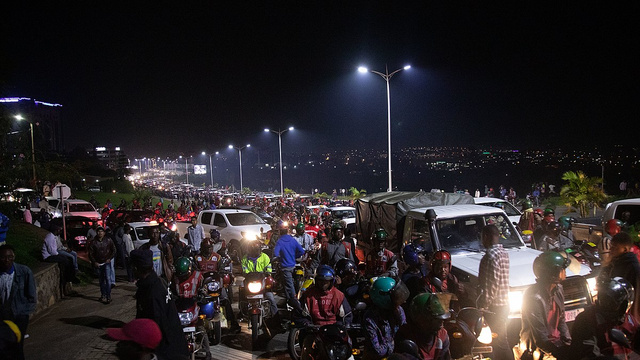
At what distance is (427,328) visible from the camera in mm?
3707

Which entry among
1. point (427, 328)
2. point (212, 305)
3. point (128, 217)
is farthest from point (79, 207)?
point (427, 328)

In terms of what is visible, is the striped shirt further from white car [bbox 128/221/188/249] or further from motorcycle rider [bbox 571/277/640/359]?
white car [bbox 128/221/188/249]

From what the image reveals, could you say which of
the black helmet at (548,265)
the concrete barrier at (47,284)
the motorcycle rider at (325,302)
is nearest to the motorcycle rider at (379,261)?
the motorcycle rider at (325,302)

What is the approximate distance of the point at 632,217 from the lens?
10742 millimetres

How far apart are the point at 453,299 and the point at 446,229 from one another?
2.98 metres

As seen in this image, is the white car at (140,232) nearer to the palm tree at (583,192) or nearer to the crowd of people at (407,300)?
the crowd of people at (407,300)

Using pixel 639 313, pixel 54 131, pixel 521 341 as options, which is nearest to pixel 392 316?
pixel 521 341

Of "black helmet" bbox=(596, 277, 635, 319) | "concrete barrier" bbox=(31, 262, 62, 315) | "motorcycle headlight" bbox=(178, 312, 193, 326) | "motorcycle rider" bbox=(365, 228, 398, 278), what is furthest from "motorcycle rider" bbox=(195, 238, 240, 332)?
"black helmet" bbox=(596, 277, 635, 319)

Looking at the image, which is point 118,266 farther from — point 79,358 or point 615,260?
point 615,260

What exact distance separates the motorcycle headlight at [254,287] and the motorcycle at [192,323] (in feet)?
3.86

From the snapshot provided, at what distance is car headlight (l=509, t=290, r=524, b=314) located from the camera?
5.91m

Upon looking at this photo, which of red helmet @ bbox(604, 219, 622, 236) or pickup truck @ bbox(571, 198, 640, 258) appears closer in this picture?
red helmet @ bbox(604, 219, 622, 236)

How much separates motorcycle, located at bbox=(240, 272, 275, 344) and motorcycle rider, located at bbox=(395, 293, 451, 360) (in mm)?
4310

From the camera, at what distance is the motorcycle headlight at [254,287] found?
7.87m
